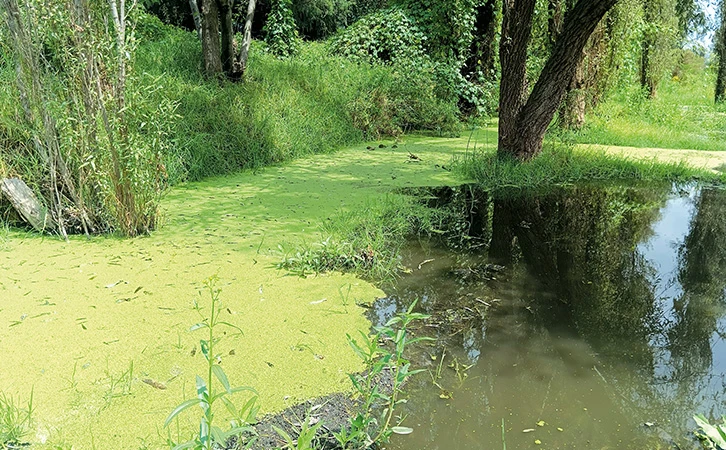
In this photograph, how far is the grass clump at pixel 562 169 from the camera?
5.04m

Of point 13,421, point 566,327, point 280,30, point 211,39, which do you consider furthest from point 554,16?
point 13,421

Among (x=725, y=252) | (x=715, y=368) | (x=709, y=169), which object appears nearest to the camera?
(x=715, y=368)

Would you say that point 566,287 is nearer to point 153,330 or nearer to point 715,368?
point 715,368

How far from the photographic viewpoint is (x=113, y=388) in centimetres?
185

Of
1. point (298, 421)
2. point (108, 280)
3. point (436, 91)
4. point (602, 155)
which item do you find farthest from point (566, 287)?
point (436, 91)

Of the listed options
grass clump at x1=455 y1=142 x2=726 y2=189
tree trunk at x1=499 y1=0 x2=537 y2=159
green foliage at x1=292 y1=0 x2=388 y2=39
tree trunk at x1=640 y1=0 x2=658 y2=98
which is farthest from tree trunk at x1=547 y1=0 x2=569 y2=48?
tree trunk at x1=640 y1=0 x2=658 y2=98

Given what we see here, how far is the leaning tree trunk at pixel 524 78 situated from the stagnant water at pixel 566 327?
1.24 meters

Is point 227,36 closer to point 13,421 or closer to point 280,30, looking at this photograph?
point 280,30


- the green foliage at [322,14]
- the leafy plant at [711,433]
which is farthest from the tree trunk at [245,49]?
the leafy plant at [711,433]

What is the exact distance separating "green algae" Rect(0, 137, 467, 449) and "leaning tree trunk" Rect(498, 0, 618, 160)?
2.26 m

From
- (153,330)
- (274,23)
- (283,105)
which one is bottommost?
(153,330)

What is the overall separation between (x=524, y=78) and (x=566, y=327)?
3.46 metres

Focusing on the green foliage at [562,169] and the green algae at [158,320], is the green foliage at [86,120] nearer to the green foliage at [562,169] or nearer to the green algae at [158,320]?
the green algae at [158,320]

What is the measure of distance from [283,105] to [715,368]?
187 inches
